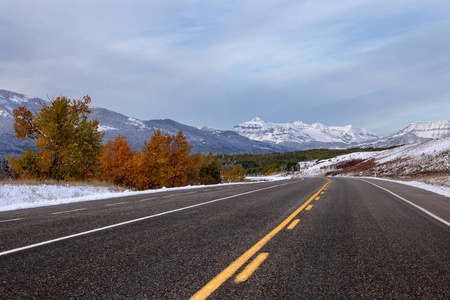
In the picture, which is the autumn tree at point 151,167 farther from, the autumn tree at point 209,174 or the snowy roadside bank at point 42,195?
the snowy roadside bank at point 42,195

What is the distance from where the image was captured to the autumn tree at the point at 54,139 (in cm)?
2648

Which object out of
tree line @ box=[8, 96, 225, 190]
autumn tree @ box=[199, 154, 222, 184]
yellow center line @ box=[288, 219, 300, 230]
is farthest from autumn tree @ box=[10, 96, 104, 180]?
autumn tree @ box=[199, 154, 222, 184]

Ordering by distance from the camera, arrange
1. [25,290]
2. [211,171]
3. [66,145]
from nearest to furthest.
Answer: [25,290] → [66,145] → [211,171]

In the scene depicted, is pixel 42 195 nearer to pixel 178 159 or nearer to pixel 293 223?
pixel 293 223

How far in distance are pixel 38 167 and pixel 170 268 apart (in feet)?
101

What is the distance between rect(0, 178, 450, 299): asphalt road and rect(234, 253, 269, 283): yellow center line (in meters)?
0.01

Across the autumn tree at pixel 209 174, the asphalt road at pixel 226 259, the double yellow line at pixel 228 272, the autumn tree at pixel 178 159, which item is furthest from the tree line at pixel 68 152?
the double yellow line at pixel 228 272

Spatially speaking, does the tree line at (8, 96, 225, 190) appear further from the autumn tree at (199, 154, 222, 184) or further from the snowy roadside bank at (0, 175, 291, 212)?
the autumn tree at (199, 154, 222, 184)

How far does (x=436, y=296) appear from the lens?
2.64m

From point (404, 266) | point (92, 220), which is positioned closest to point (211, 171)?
point (92, 220)

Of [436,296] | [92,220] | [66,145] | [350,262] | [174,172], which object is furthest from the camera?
[174,172]

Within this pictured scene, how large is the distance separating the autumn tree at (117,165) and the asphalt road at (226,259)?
36.3 m

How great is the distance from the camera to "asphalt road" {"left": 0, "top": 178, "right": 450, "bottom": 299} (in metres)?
2.76

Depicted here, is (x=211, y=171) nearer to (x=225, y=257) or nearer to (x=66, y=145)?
(x=66, y=145)
